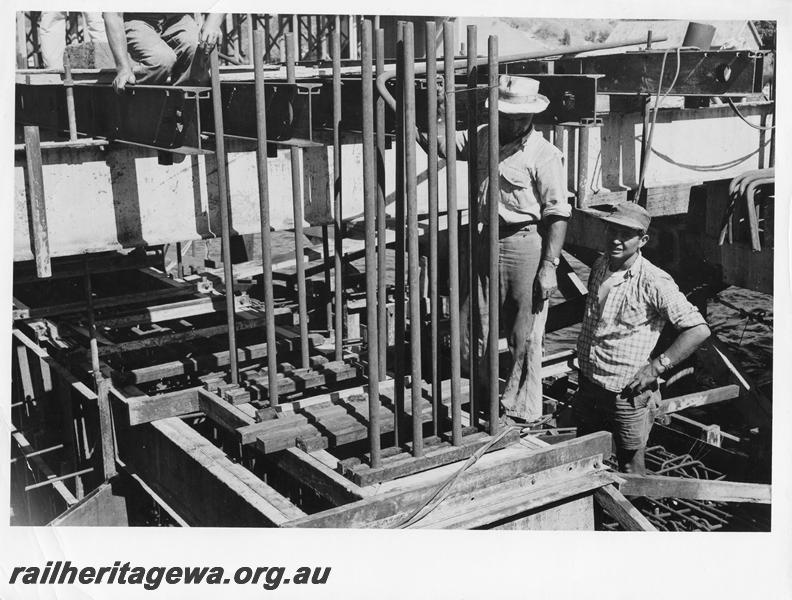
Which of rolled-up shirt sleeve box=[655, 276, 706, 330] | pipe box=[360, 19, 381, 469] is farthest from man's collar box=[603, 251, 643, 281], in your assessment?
pipe box=[360, 19, 381, 469]

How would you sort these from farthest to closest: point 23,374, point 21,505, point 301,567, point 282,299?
point 282,299 < point 23,374 < point 21,505 < point 301,567

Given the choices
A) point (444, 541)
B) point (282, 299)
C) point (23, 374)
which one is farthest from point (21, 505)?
point (444, 541)

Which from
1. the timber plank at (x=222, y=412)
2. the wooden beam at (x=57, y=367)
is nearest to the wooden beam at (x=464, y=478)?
the timber plank at (x=222, y=412)

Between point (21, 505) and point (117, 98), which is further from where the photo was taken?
point (21, 505)

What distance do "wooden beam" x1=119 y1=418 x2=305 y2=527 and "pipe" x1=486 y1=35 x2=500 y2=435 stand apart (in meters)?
1.30

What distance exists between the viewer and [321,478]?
5625mm

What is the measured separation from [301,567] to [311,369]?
178cm

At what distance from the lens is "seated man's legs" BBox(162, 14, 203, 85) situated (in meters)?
7.25

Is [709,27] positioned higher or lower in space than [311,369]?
higher

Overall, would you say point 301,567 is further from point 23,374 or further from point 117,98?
point 23,374

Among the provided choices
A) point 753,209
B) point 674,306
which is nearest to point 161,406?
point 674,306

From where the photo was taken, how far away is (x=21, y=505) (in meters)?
9.29

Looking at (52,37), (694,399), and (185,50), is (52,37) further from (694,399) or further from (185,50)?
(694,399)

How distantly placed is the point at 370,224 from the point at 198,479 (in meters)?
2.24
